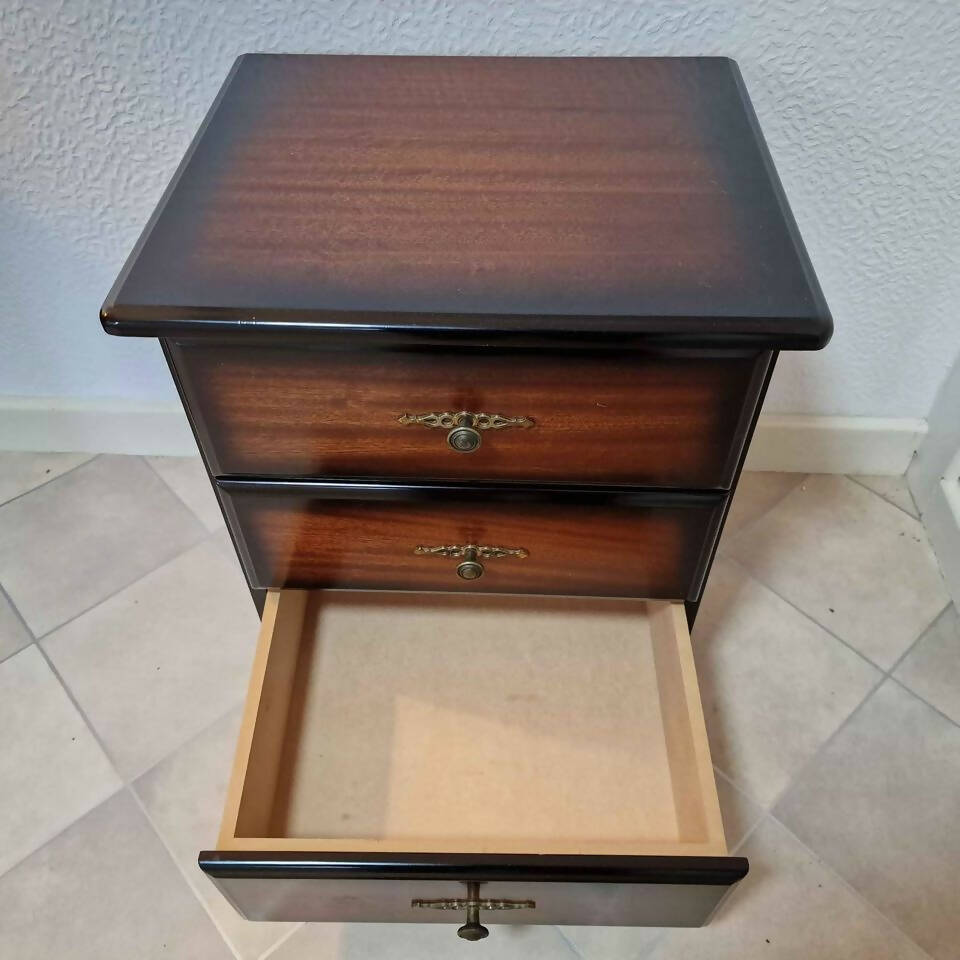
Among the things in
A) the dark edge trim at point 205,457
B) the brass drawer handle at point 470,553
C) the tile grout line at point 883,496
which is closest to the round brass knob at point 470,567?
the brass drawer handle at point 470,553

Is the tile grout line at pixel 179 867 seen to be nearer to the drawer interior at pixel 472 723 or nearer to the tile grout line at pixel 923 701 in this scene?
the drawer interior at pixel 472 723

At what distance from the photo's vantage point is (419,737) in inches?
32.9

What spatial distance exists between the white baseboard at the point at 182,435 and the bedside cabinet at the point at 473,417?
441 millimetres

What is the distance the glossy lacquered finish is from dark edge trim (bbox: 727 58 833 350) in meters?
0.39

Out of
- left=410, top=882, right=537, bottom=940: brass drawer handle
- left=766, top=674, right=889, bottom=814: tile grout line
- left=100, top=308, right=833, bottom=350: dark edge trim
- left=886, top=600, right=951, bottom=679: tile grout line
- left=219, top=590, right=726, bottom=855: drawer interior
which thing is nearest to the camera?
left=100, top=308, right=833, bottom=350: dark edge trim

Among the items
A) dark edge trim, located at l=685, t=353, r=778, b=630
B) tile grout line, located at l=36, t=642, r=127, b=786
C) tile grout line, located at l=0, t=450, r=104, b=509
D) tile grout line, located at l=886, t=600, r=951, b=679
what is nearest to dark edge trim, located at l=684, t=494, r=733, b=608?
dark edge trim, located at l=685, t=353, r=778, b=630

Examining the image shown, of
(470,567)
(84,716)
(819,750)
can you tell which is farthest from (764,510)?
(84,716)

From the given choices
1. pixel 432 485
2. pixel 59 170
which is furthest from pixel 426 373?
pixel 59 170

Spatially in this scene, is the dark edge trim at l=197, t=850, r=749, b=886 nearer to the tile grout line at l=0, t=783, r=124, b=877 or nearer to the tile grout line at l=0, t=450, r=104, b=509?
the tile grout line at l=0, t=783, r=124, b=877

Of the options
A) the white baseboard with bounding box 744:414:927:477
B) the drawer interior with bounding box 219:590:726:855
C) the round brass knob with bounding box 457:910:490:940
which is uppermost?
the round brass knob with bounding box 457:910:490:940

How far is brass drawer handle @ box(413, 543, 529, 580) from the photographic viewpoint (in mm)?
740

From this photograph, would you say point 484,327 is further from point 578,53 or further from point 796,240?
point 578,53

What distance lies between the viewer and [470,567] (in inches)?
29.5

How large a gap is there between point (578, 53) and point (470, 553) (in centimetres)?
53
